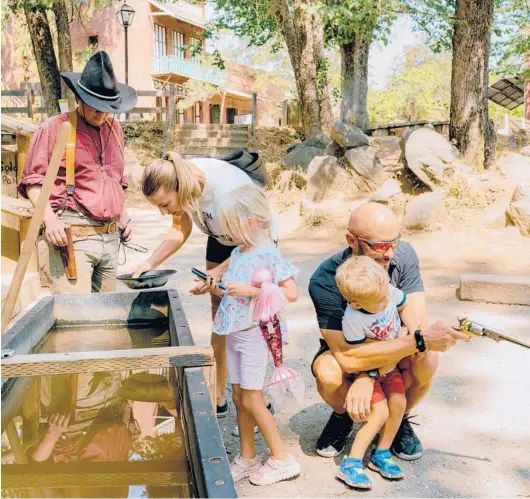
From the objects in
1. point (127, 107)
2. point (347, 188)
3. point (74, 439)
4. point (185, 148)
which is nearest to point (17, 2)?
point (185, 148)

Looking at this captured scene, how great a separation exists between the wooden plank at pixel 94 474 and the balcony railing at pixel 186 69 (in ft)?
88.5

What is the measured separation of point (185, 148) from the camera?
53.4 feet

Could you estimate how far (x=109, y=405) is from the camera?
3.00 m

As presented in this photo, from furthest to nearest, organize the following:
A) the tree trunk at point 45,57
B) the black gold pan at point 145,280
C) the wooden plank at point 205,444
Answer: the tree trunk at point 45,57, the black gold pan at point 145,280, the wooden plank at point 205,444

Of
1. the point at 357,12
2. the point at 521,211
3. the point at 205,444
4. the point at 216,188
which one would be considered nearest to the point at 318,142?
the point at 357,12

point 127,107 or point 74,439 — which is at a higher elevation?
point 127,107

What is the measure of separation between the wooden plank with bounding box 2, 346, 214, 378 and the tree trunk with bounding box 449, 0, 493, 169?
26.7 feet

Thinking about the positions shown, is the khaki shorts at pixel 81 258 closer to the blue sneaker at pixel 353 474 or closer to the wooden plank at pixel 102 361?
the wooden plank at pixel 102 361

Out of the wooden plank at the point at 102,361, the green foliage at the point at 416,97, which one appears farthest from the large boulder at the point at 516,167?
the green foliage at the point at 416,97

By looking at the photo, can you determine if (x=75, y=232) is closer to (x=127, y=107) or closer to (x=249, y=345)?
(x=127, y=107)

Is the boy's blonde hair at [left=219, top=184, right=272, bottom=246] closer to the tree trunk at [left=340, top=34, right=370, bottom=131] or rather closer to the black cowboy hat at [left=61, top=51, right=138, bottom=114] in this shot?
the black cowboy hat at [left=61, top=51, right=138, bottom=114]

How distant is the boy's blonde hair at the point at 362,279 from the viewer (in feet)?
7.86

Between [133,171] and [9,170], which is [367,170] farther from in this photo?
[133,171]

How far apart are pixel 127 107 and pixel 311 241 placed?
5295 mm
